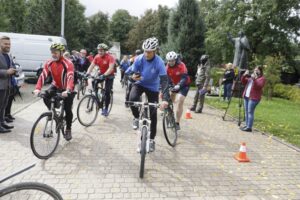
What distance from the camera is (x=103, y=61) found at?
397 inches

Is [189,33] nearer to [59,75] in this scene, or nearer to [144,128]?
[59,75]

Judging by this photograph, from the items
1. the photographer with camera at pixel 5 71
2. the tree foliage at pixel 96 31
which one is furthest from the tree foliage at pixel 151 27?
the photographer with camera at pixel 5 71

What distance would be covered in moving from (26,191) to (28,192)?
41mm

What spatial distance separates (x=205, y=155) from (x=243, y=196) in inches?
79.2

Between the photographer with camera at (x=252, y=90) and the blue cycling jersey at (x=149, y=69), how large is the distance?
3716mm

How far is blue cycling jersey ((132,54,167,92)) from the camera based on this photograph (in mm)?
6297

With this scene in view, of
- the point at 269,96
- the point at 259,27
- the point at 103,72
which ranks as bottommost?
the point at 269,96

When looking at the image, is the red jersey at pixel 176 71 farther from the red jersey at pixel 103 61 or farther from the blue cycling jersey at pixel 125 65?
the blue cycling jersey at pixel 125 65

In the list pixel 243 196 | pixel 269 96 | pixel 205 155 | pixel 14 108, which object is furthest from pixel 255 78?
pixel 269 96

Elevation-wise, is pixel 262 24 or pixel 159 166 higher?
pixel 262 24

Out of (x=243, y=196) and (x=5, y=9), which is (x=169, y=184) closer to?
(x=243, y=196)

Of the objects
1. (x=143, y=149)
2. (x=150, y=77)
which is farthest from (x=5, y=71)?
(x=143, y=149)

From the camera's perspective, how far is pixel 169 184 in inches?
209

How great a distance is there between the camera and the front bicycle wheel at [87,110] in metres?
8.78
